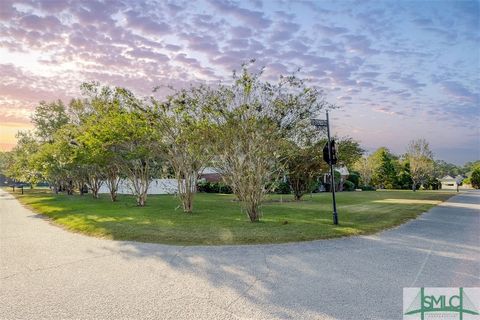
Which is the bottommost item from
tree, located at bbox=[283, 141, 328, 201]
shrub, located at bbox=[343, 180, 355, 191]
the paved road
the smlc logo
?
the smlc logo

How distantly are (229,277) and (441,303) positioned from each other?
10.9 ft

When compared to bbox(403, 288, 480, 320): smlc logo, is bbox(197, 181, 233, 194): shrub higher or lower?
higher

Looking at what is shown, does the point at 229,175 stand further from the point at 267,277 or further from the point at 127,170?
the point at 127,170

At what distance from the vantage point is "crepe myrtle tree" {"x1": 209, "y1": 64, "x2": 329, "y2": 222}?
13.0 metres

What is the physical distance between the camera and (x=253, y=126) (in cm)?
1298

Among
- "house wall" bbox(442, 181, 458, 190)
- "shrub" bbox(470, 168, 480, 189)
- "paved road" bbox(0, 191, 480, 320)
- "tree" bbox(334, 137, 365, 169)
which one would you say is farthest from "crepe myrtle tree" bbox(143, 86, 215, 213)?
"shrub" bbox(470, 168, 480, 189)

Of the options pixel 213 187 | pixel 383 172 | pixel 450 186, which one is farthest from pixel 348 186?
pixel 450 186

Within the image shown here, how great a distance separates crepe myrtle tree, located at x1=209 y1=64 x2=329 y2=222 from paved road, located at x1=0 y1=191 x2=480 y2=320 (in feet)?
14.5

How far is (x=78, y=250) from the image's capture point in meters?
8.88

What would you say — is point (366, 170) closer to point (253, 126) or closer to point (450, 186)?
point (450, 186)

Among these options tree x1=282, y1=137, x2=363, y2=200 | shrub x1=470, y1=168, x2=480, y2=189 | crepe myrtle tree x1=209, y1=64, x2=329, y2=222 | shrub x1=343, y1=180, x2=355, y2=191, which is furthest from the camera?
shrub x1=470, y1=168, x2=480, y2=189

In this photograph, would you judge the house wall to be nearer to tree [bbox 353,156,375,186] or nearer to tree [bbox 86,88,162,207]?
tree [bbox 353,156,375,186]

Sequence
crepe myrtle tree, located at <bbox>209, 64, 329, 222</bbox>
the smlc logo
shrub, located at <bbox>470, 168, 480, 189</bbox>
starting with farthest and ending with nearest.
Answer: shrub, located at <bbox>470, 168, 480, 189</bbox>, crepe myrtle tree, located at <bbox>209, 64, 329, 222</bbox>, the smlc logo

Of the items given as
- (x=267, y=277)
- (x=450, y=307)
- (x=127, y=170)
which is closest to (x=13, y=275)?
(x=267, y=277)
